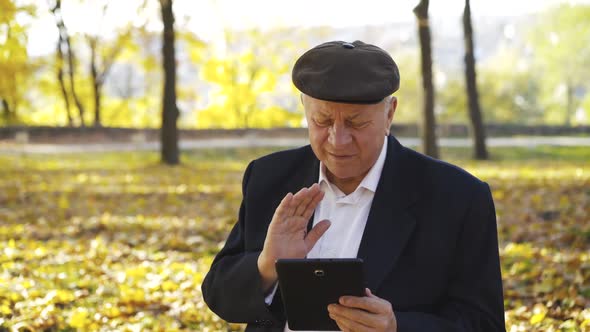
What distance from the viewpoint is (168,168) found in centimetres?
1786

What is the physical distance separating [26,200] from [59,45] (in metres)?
25.4

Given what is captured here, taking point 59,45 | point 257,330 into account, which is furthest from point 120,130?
point 257,330

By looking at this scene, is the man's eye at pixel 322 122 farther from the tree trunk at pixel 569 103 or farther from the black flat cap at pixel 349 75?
the tree trunk at pixel 569 103

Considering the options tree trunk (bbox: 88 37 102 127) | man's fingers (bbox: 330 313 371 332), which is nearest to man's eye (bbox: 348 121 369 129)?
man's fingers (bbox: 330 313 371 332)

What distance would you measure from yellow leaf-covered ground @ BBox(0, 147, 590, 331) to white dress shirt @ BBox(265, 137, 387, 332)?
2.40 m

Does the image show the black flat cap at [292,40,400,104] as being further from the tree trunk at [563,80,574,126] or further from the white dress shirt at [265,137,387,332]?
the tree trunk at [563,80,574,126]

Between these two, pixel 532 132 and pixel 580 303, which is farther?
pixel 532 132

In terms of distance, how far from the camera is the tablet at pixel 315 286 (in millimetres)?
2430

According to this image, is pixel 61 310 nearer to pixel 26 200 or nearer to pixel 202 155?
pixel 26 200

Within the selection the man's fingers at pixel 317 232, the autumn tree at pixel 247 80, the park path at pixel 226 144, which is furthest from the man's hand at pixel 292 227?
the autumn tree at pixel 247 80

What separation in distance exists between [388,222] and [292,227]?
1.09 ft

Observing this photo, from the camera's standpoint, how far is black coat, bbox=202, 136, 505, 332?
271 cm

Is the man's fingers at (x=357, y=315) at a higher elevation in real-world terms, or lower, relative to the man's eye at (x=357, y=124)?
lower

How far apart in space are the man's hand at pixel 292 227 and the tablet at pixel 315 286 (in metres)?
0.16
